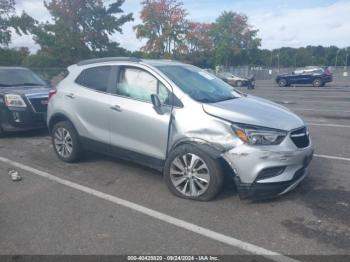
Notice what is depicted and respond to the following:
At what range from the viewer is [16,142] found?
26.6 ft

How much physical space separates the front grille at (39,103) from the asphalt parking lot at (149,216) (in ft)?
7.85

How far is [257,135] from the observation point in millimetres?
4316

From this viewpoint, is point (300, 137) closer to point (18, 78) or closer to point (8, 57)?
point (18, 78)

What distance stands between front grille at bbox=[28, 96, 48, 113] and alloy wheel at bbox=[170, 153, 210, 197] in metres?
4.86

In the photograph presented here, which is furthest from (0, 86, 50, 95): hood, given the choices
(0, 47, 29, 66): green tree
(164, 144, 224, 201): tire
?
(0, 47, 29, 66): green tree

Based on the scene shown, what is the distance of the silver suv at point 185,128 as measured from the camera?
434 cm

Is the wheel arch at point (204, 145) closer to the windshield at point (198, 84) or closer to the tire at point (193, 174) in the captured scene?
the tire at point (193, 174)

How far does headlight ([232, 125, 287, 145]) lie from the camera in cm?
431

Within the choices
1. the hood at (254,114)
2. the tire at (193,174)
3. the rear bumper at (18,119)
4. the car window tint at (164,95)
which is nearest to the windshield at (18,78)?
the rear bumper at (18,119)

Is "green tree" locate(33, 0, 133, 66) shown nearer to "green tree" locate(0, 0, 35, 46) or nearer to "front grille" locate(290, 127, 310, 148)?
"green tree" locate(0, 0, 35, 46)

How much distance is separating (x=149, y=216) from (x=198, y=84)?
6.76 feet

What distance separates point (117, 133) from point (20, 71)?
5.53m

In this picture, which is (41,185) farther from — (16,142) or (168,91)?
(16,142)

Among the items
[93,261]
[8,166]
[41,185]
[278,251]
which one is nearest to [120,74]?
[41,185]
